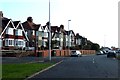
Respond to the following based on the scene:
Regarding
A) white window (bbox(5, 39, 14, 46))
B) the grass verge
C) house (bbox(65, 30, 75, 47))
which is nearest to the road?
the grass verge

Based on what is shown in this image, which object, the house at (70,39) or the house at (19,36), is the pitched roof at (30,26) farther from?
the house at (70,39)

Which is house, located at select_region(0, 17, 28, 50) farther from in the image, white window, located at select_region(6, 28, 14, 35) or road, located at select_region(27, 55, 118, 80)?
road, located at select_region(27, 55, 118, 80)

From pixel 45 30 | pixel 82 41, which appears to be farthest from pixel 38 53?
pixel 82 41

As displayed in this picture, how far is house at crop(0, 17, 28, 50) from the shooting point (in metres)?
81.4

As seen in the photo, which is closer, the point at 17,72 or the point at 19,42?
the point at 17,72

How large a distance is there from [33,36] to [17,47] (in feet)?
73.9

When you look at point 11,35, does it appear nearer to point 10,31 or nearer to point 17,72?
point 10,31

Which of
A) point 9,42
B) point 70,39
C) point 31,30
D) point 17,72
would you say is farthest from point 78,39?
point 17,72

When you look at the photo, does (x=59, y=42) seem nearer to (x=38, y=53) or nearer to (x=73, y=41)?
(x=73, y=41)

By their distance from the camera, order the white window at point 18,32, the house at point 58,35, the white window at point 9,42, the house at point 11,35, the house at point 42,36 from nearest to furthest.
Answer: the house at point 11,35 → the white window at point 9,42 → the white window at point 18,32 → the house at point 42,36 → the house at point 58,35

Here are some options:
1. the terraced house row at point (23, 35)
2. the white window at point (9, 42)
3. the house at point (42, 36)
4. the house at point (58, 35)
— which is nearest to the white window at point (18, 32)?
the terraced house row at point (23, 35)

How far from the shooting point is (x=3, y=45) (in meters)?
80.5

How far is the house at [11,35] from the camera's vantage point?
81375 millimetres

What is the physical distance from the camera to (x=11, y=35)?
84688 millimetres
